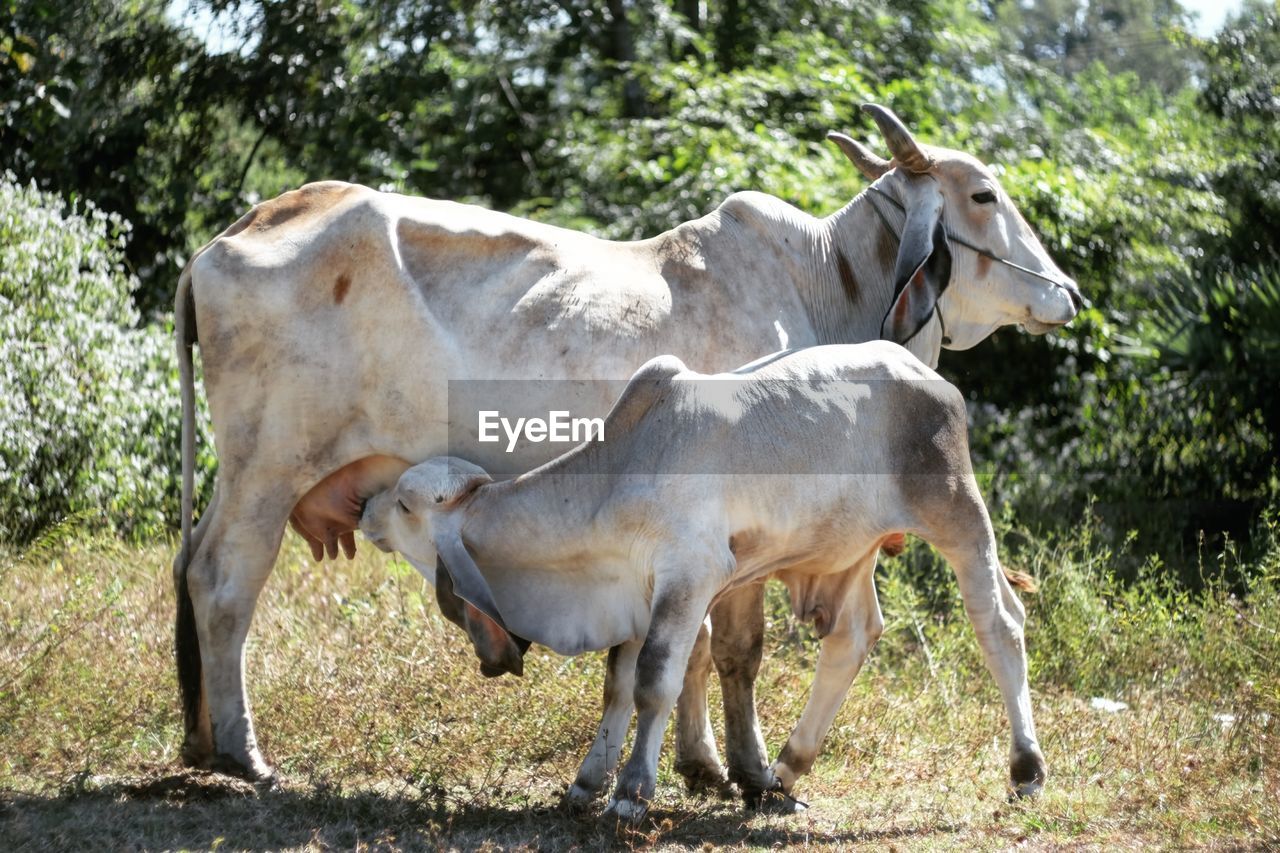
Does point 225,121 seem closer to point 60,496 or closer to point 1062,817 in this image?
point 60,496

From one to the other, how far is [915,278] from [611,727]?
6.43 ft

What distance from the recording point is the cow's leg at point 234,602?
5.05 meters

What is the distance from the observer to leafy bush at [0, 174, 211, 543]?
7.81 meters

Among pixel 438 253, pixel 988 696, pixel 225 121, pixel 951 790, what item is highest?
pixel 438 253

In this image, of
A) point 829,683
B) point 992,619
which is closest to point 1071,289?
point 992,619

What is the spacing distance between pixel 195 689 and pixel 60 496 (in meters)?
3.29

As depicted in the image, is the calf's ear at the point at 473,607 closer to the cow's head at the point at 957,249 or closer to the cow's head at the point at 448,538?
the cow's head at the point at 448,538

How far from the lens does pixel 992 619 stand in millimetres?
4848

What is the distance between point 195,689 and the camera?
5.19m

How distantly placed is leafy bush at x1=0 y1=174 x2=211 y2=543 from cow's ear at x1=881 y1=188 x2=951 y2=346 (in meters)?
4.34

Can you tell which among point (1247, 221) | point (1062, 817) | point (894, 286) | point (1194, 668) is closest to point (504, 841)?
point (1062, 817)

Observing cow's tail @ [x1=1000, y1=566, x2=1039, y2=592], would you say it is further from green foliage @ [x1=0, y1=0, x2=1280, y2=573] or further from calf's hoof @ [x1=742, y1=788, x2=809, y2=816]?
green foliage @ [x1=0, y1=0, x2=1280, y2=573]

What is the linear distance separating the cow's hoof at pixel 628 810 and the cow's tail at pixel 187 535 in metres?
1.67

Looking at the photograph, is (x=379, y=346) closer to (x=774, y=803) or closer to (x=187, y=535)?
(x=187, y=535)
